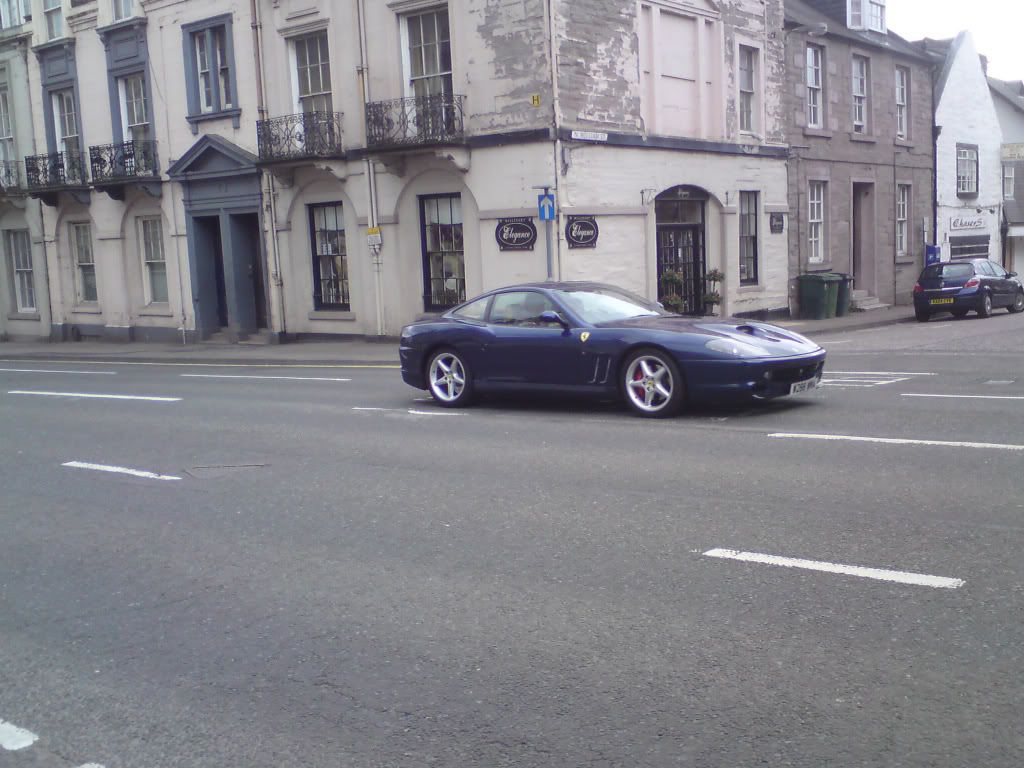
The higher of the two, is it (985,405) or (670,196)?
(670,196)

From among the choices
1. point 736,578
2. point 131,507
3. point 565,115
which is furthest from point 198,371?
point 736,578

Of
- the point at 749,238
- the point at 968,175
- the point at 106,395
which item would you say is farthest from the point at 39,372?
the point at 968,175

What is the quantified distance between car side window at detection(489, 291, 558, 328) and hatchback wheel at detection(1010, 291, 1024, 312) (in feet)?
66.9

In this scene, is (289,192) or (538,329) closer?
(538,329)

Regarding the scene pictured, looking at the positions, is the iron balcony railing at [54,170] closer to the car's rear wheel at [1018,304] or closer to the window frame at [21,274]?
the window frame at [21,274]

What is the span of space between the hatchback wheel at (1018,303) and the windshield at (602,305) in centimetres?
1963

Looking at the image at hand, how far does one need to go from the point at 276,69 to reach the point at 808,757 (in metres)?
23.0

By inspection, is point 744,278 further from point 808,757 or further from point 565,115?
point 808,757

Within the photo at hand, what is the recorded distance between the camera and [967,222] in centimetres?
3609

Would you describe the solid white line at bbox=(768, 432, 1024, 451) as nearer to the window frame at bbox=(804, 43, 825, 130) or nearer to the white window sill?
the white window sill

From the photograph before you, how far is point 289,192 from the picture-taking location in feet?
80.3

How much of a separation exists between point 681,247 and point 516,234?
4708 mm

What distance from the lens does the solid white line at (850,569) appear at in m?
5.09

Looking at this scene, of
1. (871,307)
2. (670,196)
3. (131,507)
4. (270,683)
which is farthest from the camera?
(871,307)
